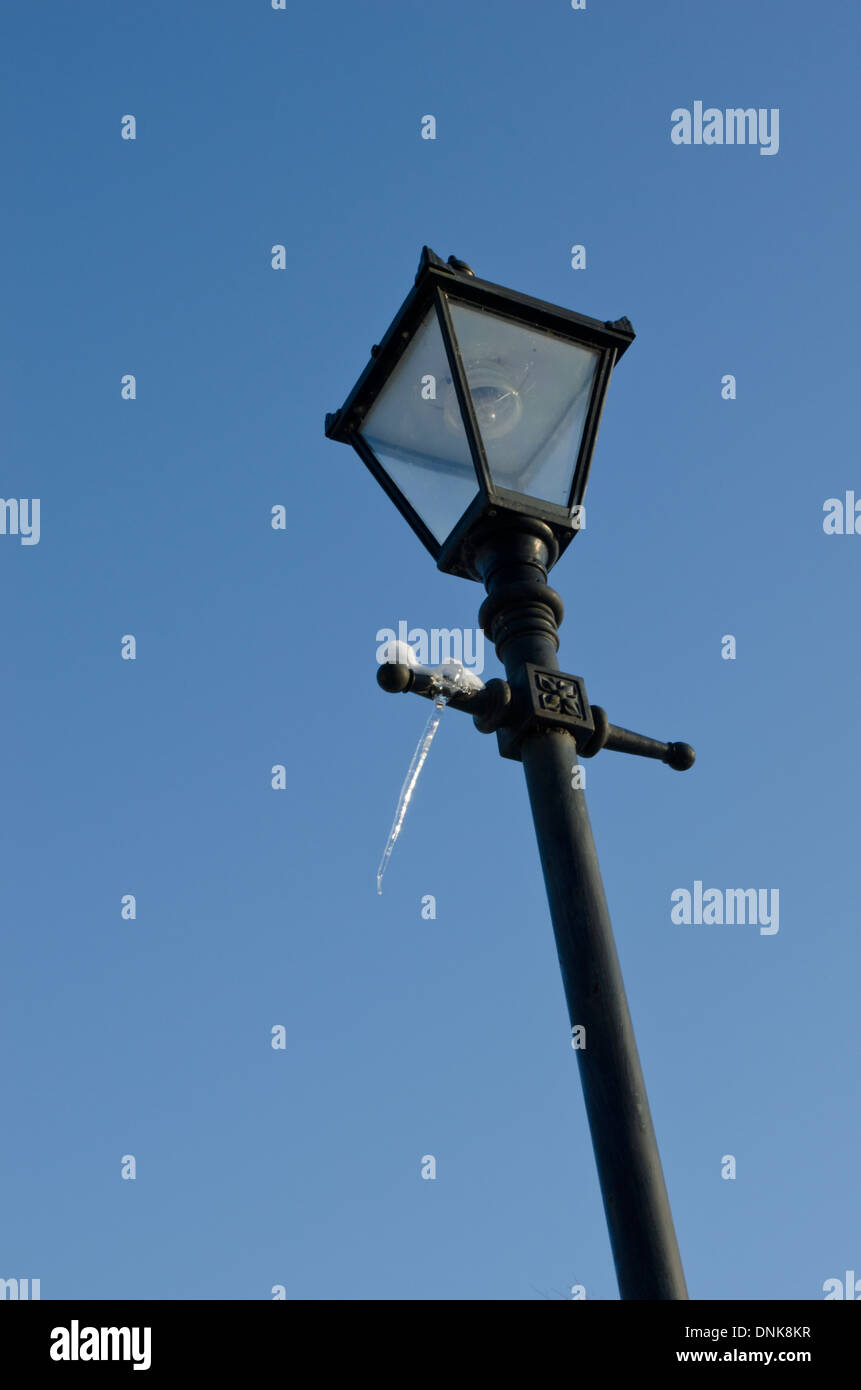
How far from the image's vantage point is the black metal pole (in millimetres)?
2922

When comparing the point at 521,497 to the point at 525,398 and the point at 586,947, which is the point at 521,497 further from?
the point at 586,947

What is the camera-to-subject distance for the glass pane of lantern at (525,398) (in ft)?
13.2

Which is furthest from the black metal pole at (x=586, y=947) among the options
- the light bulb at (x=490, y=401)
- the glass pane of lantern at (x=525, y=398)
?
the light bulb at (x=490, y=401)

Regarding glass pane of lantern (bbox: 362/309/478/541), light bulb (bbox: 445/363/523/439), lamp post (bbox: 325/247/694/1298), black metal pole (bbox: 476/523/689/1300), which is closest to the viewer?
black metal pole (bbox: 476/523/689/1300)

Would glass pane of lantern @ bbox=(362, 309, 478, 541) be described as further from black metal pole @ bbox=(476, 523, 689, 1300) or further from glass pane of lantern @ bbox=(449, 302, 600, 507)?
black metal pole @ bbox=(476, 523, 689, 1300)

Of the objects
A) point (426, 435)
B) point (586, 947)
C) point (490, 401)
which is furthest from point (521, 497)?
point (586, 947)

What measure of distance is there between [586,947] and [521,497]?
137 centimetres

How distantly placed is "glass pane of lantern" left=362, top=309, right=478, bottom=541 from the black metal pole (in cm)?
25

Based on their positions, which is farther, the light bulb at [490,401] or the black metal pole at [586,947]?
the light bulb at [490,401]

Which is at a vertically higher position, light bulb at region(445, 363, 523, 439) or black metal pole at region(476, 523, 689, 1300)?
light bulb at region(445, 363, 523, 439)

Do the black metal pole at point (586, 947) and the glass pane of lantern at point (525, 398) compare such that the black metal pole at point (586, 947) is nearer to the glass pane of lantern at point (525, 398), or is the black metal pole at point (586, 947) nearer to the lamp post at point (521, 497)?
the lamp post at point (521, 497)

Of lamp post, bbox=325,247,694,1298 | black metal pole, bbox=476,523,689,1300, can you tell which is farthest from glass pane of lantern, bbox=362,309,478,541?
black metal pole, bbox=476,523,689,1300
